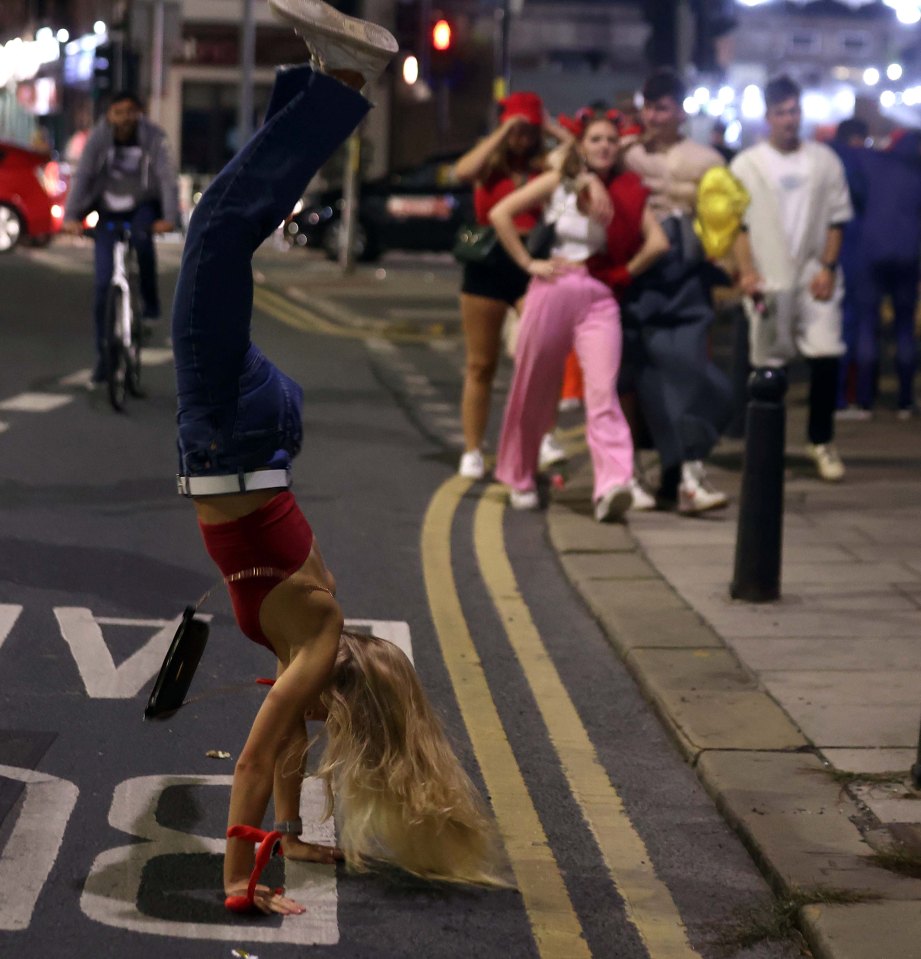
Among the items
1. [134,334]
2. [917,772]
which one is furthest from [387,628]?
[134,334]

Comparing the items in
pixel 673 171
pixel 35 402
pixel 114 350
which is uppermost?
pixel 673 171

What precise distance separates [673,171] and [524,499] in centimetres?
172

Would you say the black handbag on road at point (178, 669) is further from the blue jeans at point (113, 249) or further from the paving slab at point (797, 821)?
the blue jeans at point (113, 249)

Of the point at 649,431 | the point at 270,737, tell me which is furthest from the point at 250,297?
the point at 649,431

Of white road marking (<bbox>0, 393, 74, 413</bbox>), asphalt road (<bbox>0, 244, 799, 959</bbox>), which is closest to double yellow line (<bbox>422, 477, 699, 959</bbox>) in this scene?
asphalt road (<bbox>0, 244, 799, 959</bbox>)

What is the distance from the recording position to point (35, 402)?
42.1 ft

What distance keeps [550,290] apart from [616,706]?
323 cm

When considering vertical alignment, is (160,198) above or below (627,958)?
above

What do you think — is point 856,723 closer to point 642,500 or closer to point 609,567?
point 609,567

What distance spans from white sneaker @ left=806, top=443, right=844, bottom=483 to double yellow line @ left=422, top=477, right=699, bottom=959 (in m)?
2.76

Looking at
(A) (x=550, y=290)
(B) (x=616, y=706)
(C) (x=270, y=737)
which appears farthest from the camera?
(A) (x=550, y=290)

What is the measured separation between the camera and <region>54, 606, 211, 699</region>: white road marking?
618 cm

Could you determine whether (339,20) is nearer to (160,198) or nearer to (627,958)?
(627,958)

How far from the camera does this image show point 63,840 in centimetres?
474
